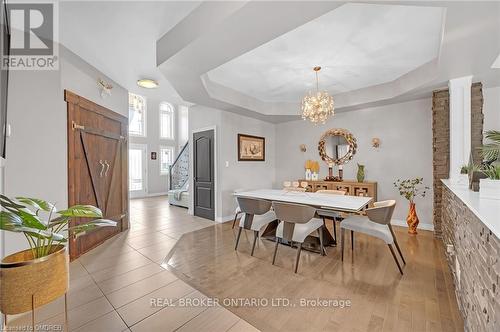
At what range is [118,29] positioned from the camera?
2307 mm

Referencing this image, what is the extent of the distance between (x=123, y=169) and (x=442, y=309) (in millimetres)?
4771

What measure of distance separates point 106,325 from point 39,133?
2091mm

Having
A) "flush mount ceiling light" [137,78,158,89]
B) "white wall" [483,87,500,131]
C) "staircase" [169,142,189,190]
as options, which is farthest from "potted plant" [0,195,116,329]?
"staircase" [169,142,189,190]

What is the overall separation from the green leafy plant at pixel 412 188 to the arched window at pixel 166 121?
27.3ft

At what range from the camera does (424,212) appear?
4023 millimetres

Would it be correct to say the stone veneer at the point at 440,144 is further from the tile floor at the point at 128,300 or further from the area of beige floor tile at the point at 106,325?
the area of beige floor tile at the point at 106,325

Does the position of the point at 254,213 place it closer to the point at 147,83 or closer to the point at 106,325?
the point at 106,325

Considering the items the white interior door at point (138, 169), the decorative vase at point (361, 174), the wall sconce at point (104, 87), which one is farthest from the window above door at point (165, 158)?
the decorative vase at point (361, 174)

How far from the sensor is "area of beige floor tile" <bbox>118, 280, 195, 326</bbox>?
1.77 metres

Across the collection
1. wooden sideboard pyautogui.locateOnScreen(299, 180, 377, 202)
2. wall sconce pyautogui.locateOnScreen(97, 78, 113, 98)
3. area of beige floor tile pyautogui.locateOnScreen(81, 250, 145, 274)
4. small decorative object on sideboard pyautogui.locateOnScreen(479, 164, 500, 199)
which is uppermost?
wall sconce pyautogui.locateOnScreen(97, 78, 113, 98)

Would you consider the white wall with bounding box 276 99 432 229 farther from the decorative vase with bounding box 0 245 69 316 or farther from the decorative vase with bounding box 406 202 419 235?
the decorative vase with bounding box 0 245 69 316

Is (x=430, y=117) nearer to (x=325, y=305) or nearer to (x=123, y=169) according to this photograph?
(x=325, y=305)

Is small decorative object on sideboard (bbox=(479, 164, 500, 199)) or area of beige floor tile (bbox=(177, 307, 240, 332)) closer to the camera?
small decorative object on sideboard (bbox=(479, 164, 500, 199))

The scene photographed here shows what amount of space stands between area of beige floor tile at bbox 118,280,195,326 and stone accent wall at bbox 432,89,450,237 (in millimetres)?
4015
